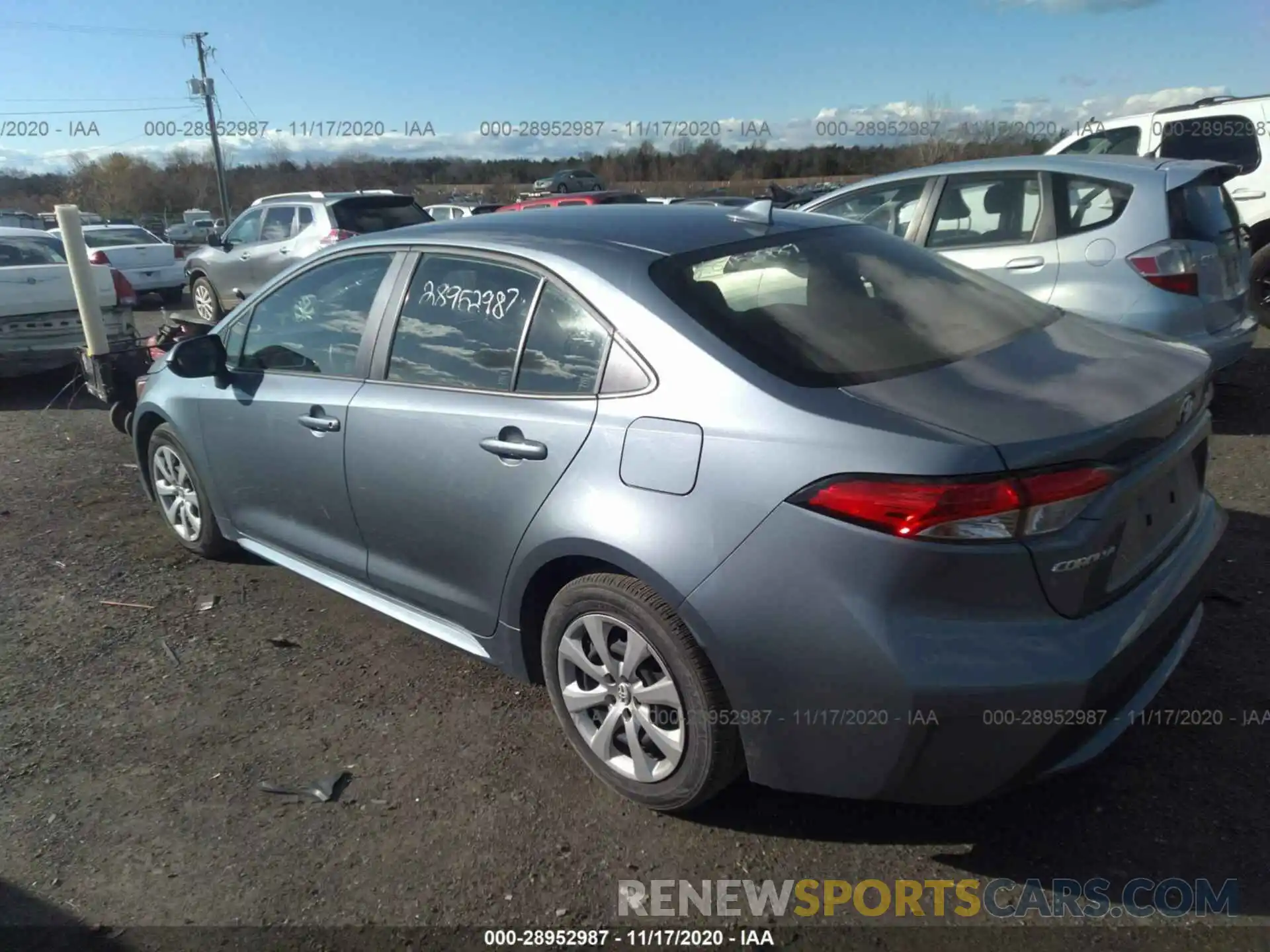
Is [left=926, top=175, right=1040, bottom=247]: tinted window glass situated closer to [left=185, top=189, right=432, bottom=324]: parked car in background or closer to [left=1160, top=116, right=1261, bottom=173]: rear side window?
[left=1160, top=116, right=1261, bottom=173]: rear side window

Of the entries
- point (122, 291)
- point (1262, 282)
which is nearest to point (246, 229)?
point (122, 291)

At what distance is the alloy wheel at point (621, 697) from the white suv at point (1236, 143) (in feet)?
24.7

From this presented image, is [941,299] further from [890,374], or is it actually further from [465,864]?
[465,864]

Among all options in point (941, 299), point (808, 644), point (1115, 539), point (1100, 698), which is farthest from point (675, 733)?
point (941, 299)

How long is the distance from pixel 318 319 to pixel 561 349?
4.57ft

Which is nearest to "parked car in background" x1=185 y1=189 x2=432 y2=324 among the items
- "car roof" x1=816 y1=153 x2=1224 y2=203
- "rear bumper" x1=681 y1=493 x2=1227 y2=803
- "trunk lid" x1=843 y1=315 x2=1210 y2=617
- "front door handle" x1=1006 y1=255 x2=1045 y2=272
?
"car roof" x1=816 y1=153 x2=1224 y2=203

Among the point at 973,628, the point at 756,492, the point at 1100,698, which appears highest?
the point at 756,492

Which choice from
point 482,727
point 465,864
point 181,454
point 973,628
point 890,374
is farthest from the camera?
point 181,454

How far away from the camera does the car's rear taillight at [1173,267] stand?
17.3 ft

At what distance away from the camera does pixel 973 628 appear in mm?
2107

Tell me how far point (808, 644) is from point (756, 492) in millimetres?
379

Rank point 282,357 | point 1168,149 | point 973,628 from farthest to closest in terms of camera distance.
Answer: point 1168,149, point 282,357, point 973,628

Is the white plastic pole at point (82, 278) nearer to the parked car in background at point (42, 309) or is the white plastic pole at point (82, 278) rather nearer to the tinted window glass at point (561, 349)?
the parked car in background at point (42, 309)

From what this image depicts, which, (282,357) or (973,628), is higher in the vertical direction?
(282,357)
